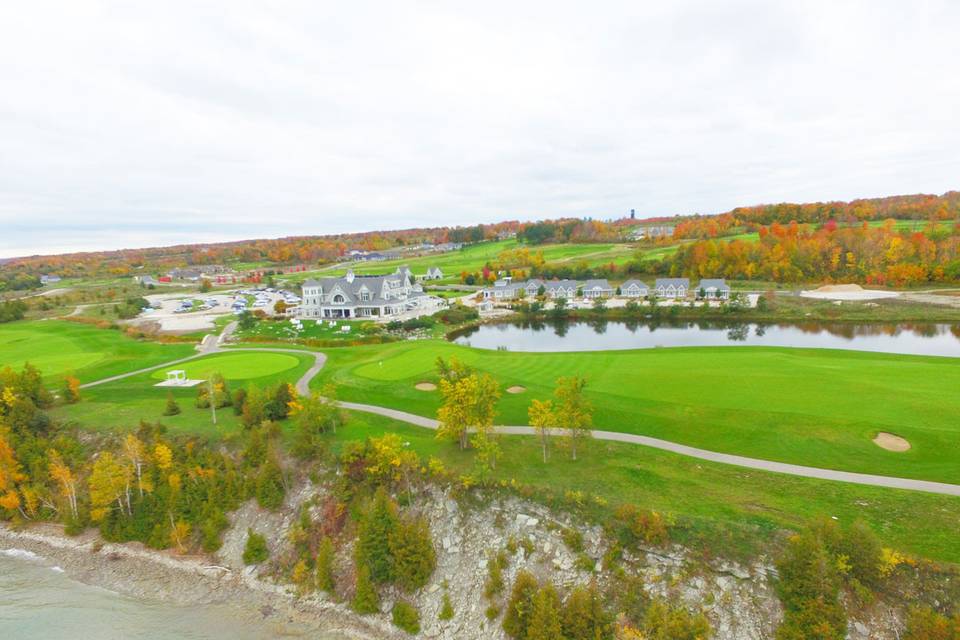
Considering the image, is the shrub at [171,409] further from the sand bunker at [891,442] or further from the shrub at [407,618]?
the sand bunker at [891,442]

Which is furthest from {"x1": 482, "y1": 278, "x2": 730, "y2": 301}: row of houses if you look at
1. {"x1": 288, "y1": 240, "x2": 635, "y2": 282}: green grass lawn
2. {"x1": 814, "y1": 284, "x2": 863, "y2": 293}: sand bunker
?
{"x1": 288, "y1": 240, "x2": 635, "y2": 282}: green grass lawn

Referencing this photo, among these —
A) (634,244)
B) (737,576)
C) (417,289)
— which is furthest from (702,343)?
(634,244)

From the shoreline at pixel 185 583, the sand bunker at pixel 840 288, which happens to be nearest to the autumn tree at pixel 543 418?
the shoreline at pixel 185 583

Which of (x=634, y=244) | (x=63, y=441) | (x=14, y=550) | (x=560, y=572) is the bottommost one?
(x=14, y=550)

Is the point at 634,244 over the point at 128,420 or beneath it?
over

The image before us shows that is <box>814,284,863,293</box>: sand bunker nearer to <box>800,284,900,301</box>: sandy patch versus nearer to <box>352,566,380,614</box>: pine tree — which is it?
<box>800,284,900,301</box>: sandy patch

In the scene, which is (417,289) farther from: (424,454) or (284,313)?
(424,454)
